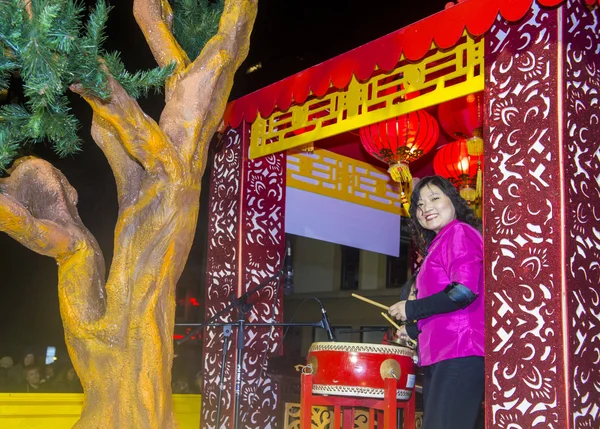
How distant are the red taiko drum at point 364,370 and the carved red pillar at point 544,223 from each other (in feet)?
1.92

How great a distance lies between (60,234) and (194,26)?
1329 millimetres

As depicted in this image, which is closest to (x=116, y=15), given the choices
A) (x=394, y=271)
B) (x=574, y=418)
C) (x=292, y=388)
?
(x=292, y=388)

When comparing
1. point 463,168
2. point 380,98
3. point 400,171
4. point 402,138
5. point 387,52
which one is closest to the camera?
point 387,52

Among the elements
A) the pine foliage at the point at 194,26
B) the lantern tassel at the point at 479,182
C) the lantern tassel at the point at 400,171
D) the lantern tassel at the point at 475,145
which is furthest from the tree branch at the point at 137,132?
the lantern tassel at the point at 479,182

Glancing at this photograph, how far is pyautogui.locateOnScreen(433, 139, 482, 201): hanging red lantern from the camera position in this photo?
16.6 feet

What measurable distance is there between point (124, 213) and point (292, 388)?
2269 mm

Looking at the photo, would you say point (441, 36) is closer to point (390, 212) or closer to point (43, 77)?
point (43, 77)

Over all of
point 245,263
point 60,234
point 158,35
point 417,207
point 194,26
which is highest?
point 194,26

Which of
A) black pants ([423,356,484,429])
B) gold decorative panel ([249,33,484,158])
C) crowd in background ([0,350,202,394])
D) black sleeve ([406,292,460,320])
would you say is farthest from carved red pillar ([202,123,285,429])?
crowd in background ([0,350,202,394])

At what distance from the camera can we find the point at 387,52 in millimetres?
3766

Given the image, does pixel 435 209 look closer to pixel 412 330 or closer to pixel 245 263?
pixel 412 330

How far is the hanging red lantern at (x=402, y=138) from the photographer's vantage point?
4.56m

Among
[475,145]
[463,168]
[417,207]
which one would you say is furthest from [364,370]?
[463,168]

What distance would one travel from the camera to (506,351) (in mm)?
2893
